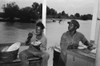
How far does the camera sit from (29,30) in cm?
263

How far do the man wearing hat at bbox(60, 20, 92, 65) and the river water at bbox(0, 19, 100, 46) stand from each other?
0.41 feet

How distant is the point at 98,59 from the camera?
42 centimetres

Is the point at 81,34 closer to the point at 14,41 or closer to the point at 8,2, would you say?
the point at 14,41

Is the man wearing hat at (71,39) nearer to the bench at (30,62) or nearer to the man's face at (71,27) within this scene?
the man's face at (71,27)

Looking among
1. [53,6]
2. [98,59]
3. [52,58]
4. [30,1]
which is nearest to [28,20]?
[30,1]

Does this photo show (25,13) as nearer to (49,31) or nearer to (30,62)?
(49,31)

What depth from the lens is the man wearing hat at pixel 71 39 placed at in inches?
106

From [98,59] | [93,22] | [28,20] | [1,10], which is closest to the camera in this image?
[98,59]

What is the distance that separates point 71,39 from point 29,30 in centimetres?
86

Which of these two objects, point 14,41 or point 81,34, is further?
point 81,34

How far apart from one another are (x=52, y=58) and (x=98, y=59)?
2.47 m

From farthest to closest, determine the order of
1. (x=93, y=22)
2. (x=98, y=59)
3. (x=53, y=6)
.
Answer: (x=93, y=22) → (x=53, y=6) → (x=98, y=59)

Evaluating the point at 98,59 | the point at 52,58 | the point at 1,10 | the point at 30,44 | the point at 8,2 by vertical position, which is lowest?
the point at 52,58

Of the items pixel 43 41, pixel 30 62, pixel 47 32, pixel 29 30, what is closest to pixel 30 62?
pixel 30 62
